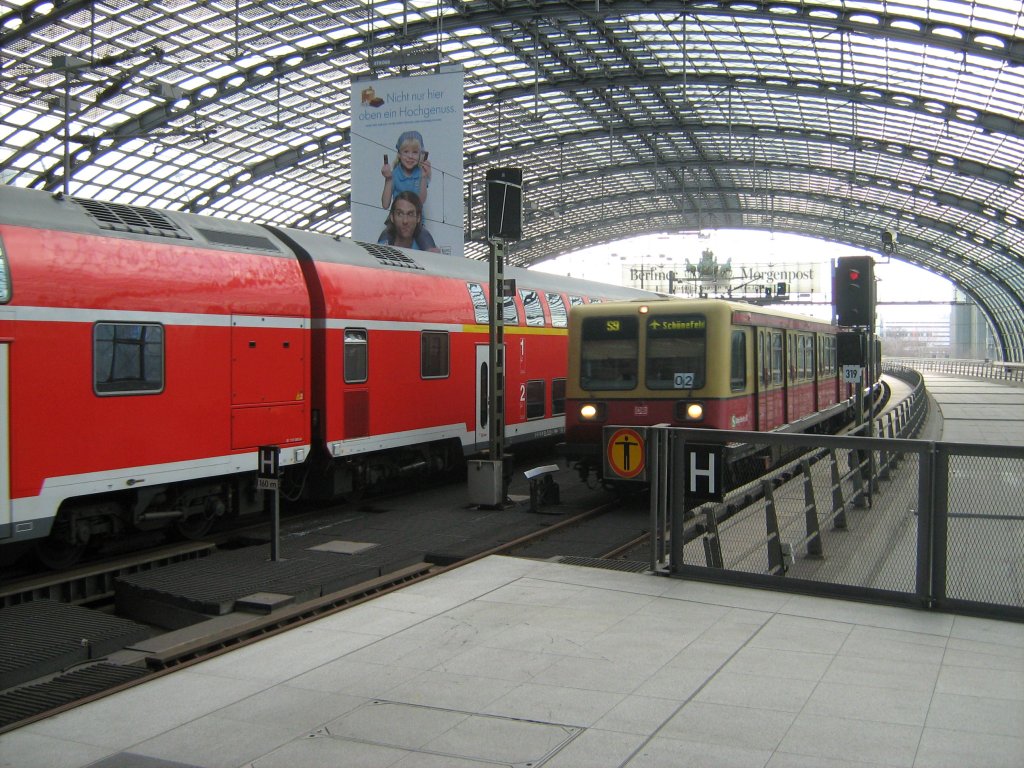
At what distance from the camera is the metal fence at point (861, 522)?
702 centimetres

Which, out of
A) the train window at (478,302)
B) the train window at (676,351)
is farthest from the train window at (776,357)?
the train window at (478,302)

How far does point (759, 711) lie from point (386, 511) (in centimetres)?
876

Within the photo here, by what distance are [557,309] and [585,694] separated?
14.5m

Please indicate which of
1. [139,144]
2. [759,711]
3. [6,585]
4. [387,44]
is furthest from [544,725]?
[139,144]

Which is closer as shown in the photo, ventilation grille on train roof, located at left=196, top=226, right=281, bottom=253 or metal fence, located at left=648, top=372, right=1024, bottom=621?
metal fence, located at left=648, top=372, right=1024, bottom=621

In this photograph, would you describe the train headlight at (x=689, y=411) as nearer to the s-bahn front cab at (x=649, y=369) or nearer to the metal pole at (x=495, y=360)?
the s-bahn front cab at (x=649, y=369)

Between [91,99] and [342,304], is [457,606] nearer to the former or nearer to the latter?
[342,304]

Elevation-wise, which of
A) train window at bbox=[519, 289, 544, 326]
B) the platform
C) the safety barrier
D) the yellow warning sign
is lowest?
the platform

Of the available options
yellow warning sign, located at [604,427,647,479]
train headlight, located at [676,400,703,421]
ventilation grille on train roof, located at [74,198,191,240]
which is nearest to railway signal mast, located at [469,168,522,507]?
train headlight, located at [676,400,703,421]

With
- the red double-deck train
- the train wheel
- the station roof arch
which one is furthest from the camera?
the station roof arch

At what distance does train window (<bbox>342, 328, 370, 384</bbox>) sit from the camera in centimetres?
1302

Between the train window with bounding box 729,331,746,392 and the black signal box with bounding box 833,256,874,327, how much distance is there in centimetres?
146

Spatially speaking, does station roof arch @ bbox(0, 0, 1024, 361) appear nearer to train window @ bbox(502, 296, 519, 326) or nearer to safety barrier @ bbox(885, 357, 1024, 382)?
train window @ bbox(502, 296, 519, 326)

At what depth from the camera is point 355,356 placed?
13.2 metres
